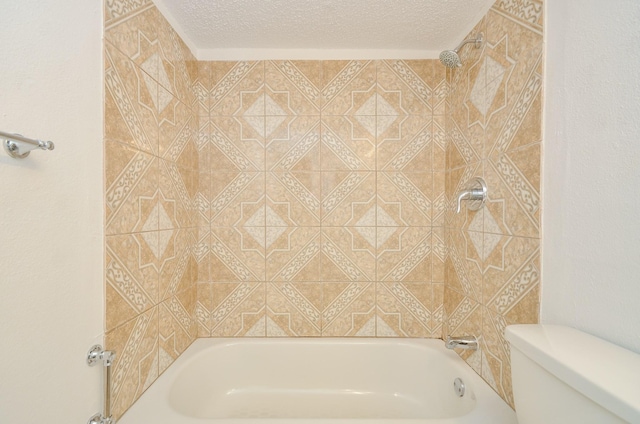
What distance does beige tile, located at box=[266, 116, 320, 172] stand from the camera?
1649mm

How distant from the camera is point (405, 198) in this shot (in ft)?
5.43

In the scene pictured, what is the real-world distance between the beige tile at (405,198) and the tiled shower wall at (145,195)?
40.8 inches

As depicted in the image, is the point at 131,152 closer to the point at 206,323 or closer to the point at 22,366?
the point at 22,366

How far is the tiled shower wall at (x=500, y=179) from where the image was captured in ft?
3.20

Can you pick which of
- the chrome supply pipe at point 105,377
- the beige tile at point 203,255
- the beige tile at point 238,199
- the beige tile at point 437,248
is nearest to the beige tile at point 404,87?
the beige tile at point 437,248

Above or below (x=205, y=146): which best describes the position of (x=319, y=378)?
below

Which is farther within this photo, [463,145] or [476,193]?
[463,145]

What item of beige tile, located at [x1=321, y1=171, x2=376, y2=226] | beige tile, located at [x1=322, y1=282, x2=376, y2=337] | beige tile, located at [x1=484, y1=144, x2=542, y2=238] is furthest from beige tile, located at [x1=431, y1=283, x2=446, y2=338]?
Answer: beige tile, located at [x1=484, y1=144, x2=542, y2=238]

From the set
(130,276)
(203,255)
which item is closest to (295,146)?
(203,255)

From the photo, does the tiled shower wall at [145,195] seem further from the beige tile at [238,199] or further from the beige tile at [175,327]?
the beige tile at [238,199]

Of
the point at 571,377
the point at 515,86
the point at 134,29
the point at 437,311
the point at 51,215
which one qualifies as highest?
the point at 134,29

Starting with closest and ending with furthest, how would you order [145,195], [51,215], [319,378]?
[51,215], [145,195], [319,378]

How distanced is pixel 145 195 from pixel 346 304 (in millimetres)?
1126

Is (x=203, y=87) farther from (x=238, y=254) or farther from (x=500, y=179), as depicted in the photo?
(x=500, y=179)
